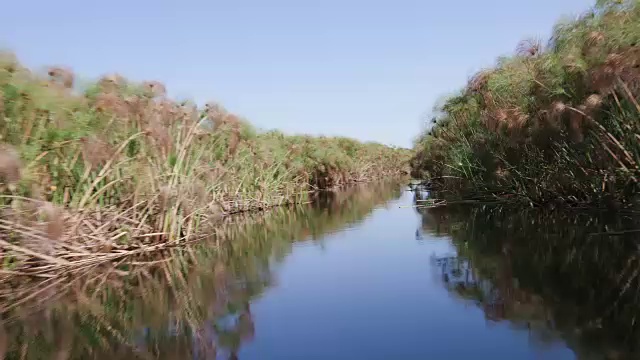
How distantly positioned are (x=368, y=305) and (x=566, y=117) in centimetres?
754

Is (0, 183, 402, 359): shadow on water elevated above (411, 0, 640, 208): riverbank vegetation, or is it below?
below

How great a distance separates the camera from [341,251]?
32.0 ft

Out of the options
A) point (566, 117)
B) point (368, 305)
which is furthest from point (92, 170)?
point (566, 117)

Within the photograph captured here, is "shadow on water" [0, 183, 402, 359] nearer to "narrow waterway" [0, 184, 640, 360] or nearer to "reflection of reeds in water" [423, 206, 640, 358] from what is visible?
"narrow waterway" [0, 184, 640, 360]

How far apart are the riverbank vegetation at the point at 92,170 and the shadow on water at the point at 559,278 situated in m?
5.53

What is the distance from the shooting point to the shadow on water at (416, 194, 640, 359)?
4.32 m

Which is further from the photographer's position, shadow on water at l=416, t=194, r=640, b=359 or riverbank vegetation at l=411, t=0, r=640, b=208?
riverbank vegetation at l=411, t=0, r=640, b=208

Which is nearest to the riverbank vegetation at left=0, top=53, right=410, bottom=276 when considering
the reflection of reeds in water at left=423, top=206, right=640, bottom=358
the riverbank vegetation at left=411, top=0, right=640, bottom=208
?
the reflection of reeds in water at left=423, top=206, right=640, bottom=358

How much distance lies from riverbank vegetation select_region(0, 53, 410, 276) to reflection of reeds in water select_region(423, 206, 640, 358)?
5.89m

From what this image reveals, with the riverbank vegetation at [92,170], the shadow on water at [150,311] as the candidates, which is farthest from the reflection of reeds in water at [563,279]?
the riverbank vegetation at [92,170]

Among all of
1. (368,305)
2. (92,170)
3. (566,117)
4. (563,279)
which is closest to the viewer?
(368,305)

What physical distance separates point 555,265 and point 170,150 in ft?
25.3

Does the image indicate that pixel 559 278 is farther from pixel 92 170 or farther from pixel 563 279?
pixel 92 170

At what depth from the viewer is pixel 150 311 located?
585 centimetres
